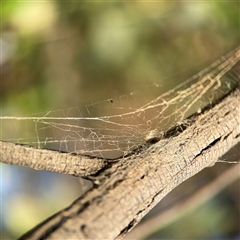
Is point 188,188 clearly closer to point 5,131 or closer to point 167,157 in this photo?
point 5,131

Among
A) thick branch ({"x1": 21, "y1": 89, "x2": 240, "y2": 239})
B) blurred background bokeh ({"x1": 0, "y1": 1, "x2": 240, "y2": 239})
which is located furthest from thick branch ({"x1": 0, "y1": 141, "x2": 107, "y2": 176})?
blurred background bokeh ({"x1": 0, "y1": 1, "x2": 240, "y2": 239})

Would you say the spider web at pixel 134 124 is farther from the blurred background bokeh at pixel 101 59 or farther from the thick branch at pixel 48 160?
the blurred background bokeh at pixel 101 59

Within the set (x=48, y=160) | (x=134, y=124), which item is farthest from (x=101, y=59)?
(x=48, y=160)

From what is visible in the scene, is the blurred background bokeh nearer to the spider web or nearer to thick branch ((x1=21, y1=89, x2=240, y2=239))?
the spider web

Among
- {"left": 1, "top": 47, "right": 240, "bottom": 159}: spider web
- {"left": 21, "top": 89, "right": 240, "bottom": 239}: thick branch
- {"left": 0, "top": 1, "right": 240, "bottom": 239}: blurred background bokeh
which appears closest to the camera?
{"left": 21, "top": 89, "right": 240, "bottom": 239}: thick branch

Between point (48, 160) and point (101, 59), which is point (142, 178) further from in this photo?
point (101, 59)

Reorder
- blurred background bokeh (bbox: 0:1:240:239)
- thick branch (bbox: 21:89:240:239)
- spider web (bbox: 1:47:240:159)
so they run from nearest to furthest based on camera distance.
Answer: thick branch (bbox: 21:89:240:239) → spider web (bbox: 1:47:240:159) → blurred background bokeh (bbox: 0:1:240:239)
